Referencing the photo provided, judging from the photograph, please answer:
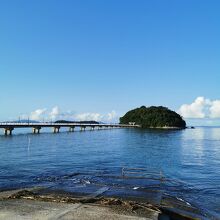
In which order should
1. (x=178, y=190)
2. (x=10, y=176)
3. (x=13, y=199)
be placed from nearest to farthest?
1. (x=13, y=199)
2. (x=178, y=190)
3. (x=10, y=176)

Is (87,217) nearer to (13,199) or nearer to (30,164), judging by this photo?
(13,199)

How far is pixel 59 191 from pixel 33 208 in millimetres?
8179

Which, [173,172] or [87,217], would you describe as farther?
[173,172]

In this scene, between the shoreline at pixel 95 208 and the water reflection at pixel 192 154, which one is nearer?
the shoreline at pixel 95 208

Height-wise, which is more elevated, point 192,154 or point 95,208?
point 95,208

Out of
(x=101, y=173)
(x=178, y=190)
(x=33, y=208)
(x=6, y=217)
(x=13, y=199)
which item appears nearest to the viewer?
(x=6, y=217)

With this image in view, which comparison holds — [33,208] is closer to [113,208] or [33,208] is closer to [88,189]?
[113,208]

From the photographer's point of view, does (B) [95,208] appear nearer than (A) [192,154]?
Yes

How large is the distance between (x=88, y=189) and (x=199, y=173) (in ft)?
65.5

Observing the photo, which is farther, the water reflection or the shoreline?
the water reflection

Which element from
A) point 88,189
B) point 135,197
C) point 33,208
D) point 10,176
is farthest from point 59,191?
point 10,176

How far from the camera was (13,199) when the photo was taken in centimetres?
1911

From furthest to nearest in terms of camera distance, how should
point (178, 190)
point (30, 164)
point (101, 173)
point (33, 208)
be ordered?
point (30, 164) → point (101, 173) → point (178, 190) → point (33, 208)

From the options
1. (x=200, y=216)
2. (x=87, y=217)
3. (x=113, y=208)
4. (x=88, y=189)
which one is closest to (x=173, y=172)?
(x=88, y=189)
